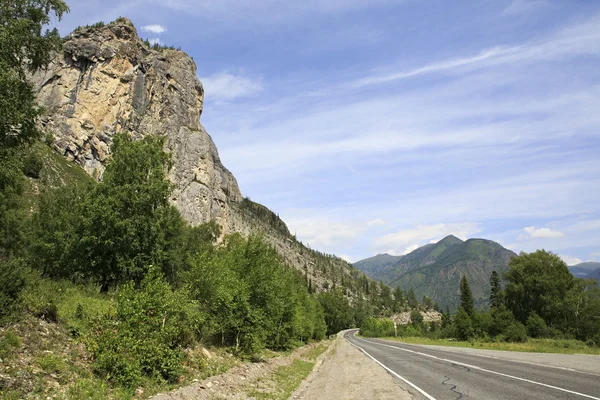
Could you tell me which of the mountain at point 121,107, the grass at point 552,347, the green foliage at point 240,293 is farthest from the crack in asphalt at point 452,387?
the mountain at point 121,107

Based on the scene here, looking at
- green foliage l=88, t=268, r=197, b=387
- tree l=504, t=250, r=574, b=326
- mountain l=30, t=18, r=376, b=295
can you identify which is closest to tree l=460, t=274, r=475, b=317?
tree l=504, t=250, r=574, b=326

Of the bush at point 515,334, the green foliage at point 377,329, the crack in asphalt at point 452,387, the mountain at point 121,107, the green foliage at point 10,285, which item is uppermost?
the mountain at point 121,107

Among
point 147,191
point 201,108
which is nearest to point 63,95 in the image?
point 201,108

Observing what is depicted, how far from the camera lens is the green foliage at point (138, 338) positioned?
11.0 metres

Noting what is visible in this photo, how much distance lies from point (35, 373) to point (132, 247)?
15298 mm

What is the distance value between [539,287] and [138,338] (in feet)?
254

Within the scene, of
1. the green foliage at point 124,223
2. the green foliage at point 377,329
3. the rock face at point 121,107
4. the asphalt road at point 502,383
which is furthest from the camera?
the green foliage at point 377,329

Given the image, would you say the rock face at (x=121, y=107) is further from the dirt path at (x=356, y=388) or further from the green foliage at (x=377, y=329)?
the dirt path at (x=356, y=388)

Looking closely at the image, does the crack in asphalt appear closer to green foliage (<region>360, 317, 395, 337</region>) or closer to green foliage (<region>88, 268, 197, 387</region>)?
green foliage (<region>88, 268, 197, 387</region>)

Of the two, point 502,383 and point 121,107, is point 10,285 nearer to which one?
point 502,383

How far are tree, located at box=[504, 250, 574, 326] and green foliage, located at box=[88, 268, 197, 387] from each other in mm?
72718

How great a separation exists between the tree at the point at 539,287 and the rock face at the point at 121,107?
87365mm

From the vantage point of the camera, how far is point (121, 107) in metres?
117

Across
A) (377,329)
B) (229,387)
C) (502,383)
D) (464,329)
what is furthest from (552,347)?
(377,329)
